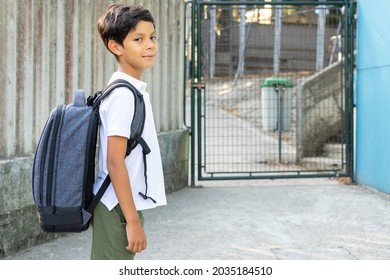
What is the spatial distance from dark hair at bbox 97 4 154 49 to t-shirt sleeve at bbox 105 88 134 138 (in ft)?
0.76

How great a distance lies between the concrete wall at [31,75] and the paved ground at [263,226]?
0.38 meters

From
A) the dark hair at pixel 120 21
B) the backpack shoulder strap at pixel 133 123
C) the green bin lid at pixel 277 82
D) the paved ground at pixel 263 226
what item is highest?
the dark hair at pixel 120 21

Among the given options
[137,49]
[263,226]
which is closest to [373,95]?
[263,226]

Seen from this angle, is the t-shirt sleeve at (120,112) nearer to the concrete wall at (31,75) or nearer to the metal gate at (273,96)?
the concrete wall at (31,75)

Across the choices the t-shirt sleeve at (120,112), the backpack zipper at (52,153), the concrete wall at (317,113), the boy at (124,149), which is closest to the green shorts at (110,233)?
the boy at (124,149)

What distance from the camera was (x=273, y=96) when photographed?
1087 centimetres

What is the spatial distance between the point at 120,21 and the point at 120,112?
1.21ft

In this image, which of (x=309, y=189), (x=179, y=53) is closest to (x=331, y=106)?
(x=309, y=189)

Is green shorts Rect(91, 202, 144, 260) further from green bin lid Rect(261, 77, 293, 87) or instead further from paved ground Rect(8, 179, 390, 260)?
green bin lid Rect(261, 77, 293, 87)

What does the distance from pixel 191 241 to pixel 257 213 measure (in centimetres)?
140

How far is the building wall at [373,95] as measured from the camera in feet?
24.7

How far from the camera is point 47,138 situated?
2.36 m

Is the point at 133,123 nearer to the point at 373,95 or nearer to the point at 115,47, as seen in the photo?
the point at 115,47

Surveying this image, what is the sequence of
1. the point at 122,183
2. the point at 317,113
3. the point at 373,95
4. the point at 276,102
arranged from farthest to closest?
the point at 276,102
the point at 317,113
the point at 373,95
the point at 122,183
